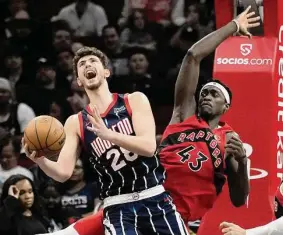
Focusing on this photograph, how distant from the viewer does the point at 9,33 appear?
→ 41.7 feet

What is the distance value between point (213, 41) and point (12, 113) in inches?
161

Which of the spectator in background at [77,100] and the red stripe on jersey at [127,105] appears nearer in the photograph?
the red stripe on jersey at [127,105]

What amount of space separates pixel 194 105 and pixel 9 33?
5285 millimetres

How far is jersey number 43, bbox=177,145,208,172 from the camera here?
24.7ft

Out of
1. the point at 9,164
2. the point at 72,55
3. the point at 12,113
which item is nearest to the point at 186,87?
the point at 9,164

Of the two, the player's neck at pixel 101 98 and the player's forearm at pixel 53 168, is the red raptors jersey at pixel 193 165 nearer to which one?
the player's neck at pixel 101 98

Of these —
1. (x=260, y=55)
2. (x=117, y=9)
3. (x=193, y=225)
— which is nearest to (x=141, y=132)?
(x=260, y=55)

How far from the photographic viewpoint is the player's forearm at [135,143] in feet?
21.1

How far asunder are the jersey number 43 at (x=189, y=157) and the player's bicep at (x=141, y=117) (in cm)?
83

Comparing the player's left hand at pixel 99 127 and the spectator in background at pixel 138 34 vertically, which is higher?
the spectator in background at pixel 138 34

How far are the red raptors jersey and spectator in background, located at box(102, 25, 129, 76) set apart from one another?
14.8ft

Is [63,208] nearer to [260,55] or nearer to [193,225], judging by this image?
[193,225]

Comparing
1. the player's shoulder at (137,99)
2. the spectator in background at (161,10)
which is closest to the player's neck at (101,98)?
the player's shoulder at (137,99)

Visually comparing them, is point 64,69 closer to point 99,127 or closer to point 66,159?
point 66,159
